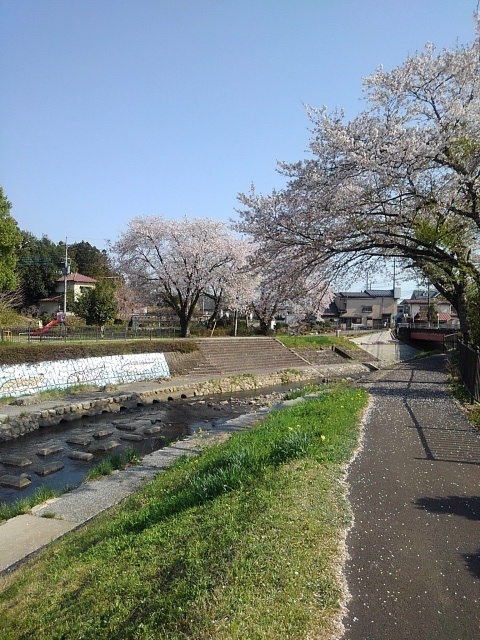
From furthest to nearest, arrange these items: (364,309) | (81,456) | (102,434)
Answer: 1. (364,309)
2. (102,434)
3. (81,456)

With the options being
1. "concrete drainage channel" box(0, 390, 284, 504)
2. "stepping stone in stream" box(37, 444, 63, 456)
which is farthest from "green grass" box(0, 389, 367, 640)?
"stepping stone in stream" box(37, 444, 63, 456)

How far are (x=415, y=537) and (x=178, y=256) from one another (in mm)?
32809

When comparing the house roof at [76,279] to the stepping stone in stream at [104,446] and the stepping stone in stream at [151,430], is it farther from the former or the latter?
the stepping stone in stream at [104,446]

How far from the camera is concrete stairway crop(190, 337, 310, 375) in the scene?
28.5 meters

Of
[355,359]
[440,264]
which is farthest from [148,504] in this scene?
[355,359]

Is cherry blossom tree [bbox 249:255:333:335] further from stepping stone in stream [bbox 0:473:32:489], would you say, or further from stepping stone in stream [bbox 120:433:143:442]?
stepping stone in stream [bbox 0:473:32:489]

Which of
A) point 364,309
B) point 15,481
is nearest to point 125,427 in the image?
point 15,481

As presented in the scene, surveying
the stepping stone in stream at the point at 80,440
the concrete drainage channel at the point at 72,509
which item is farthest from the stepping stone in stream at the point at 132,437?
the concrete drainage channel at the point at 72,509

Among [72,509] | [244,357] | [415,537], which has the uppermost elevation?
[415,537]

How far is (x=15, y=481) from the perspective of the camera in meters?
9.66

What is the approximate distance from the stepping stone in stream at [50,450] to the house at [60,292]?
132 feet

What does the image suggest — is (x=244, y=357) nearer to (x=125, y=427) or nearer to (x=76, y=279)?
(x=125, y=427)

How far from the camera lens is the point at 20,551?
20.2 feet

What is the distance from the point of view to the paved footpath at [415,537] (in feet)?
10.1
